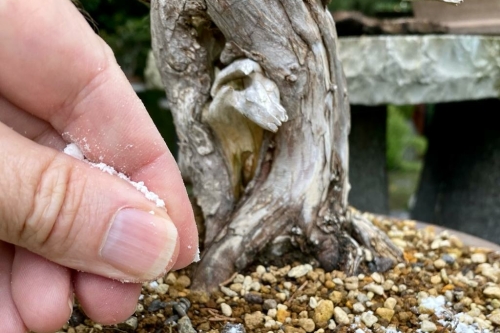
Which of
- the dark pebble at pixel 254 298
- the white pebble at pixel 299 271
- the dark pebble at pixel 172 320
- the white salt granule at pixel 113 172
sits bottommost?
the dark pebble at pixel 172 320

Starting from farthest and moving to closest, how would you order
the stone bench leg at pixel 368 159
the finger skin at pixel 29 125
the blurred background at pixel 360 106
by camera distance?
1. the stone bench leg at pixel 368 159
2. the blurred background at pixel 360 106
3. the finger skin at pixel 29 125

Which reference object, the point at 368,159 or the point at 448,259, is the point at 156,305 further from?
the point at 368,159

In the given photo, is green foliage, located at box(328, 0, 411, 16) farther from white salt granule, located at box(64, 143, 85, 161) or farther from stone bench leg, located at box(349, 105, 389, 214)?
white salt granule, located at box(64, 143, 85, 161)

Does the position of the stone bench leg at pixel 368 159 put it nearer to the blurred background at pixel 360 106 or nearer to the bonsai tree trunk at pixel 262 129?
the blurred background at pixel 360 106

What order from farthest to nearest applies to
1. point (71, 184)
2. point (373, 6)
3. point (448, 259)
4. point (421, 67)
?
point (373, 6) < point (421, 67) < point (448, 259) < point (71, 184)

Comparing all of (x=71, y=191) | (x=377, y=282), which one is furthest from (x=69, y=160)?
(x=377, y=282)

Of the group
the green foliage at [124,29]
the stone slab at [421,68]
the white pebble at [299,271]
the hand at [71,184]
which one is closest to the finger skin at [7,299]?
the hand at [71,184]

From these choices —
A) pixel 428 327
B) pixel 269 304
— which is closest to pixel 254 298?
pixel 269 304
